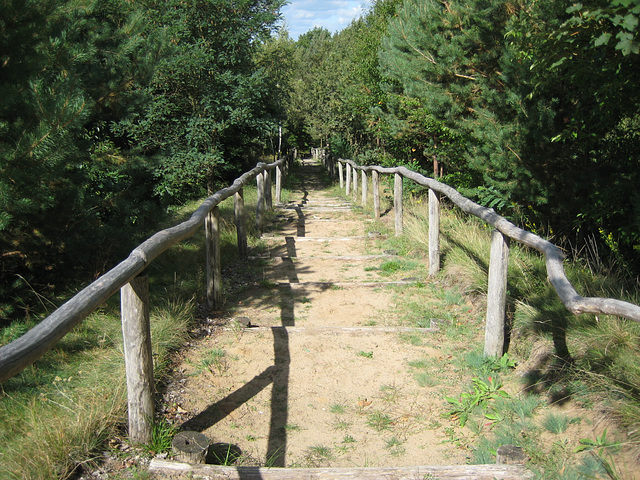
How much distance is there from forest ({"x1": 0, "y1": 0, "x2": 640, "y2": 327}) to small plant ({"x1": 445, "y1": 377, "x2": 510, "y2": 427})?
8.01 ft

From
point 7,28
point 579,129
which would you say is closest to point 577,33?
point 579,129

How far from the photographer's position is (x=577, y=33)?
4.20 m

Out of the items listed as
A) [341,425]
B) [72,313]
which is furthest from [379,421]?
[72,313]

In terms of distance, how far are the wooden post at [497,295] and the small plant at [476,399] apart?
36 cm

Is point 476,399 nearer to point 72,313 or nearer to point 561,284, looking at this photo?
point 561,284

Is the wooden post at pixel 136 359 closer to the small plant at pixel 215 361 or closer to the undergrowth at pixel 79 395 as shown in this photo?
the undergrowth at pixel 79 395

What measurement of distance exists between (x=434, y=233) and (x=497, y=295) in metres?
2.19

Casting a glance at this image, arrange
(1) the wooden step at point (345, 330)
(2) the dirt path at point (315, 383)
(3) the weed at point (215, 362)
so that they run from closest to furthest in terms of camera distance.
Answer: (2) the dirt path at point (315, 383), (3) the weed at point (215, 362), (1) the wooden step at point (345, 330)

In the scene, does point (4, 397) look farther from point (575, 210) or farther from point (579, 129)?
point (575, 210)

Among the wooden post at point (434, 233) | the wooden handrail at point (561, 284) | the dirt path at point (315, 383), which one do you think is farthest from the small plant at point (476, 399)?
the wooden post at point (434, 233)

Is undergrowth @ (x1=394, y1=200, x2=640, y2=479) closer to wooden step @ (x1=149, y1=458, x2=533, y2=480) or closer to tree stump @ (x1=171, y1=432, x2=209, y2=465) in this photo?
wooden step @ (x1=149, y1=458, x2=533, y2=480)

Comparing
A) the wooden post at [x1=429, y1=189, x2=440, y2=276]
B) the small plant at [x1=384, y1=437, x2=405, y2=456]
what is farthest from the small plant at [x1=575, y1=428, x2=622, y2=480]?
the wooden post at [x1=429, y1=189, x2=440, y2=276]

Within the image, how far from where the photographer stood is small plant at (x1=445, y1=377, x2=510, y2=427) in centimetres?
360

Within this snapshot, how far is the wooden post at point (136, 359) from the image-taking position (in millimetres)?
2945
